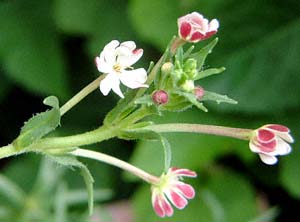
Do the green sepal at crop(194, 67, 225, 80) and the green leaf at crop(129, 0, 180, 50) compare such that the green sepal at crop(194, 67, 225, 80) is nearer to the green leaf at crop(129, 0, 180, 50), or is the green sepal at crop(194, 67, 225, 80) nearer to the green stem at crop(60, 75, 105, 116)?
the green stem at crop(60, 75, 105, 116)

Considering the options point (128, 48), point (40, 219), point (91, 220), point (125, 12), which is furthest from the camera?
point (125, 12)

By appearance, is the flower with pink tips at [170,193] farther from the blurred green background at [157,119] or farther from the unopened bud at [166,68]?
the blurred green background at [157,119]

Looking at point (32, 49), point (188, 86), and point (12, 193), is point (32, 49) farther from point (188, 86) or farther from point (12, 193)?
point (188, 86)

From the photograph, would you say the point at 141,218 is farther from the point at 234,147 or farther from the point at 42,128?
the point at 42,128

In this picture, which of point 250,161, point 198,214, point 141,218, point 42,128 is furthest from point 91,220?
point 42,128

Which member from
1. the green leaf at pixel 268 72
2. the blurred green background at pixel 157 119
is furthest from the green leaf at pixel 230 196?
the green leaf at pixel 268 72

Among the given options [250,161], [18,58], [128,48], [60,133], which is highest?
[18,58]
